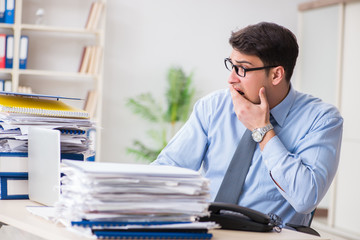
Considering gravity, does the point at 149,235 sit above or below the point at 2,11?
below

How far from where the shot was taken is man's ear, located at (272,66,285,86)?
2096mm

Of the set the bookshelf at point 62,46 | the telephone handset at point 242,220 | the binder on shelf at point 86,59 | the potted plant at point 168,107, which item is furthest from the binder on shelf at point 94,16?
the telephone handset at point 242,220

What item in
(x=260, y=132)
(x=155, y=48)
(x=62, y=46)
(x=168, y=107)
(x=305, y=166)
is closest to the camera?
(x=305, y=166)

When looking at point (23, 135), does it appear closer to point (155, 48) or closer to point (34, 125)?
point (34, 125)

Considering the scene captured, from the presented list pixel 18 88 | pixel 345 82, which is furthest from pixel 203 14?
pixel 18 88

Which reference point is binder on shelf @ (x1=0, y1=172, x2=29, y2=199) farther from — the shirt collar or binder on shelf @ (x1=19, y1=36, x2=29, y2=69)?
binder on shelf @ (x1=19, y1=36, x2=29, y2=69)

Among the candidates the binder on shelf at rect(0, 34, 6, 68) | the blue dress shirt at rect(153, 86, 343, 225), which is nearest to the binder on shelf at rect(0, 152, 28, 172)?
the blue dress shirt at rect(153, 86, 343, 225)

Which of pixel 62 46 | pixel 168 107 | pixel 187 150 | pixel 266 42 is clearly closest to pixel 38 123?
pixel 187 150

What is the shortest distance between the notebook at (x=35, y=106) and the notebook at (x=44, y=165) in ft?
0.26

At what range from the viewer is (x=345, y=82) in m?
5.52

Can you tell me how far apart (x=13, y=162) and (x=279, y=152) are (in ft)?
2.77

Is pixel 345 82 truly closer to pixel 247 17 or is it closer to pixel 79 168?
pixel 247 17

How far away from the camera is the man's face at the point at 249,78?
2.06 meters

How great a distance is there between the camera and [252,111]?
2010mm
